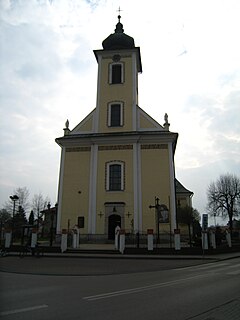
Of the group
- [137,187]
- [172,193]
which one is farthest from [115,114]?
[172,193]

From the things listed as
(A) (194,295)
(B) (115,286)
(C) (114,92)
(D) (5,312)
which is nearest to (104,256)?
(B) (115,286)

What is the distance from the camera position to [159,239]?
90.3 ft

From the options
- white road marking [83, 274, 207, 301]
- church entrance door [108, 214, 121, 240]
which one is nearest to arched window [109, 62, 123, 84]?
church entrance door [108, 214, 121, 240]

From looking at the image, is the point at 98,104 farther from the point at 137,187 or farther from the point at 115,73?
the point at 137,187

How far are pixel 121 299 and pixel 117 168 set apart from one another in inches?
926

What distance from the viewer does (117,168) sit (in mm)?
30516

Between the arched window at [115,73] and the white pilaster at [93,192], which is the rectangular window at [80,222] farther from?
the arched window at [115,73]

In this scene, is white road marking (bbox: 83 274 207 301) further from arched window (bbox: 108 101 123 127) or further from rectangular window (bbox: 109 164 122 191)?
arched window (bbox: 108 101 123 127)

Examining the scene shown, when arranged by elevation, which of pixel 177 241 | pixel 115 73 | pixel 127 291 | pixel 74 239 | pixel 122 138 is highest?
pixel 115 73

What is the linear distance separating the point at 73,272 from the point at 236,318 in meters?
8.13

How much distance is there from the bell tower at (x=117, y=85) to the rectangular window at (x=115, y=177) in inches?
147

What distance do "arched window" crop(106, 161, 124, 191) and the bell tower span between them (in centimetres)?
351

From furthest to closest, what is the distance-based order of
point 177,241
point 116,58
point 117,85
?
point 116,58
point 117,85
point 177,241

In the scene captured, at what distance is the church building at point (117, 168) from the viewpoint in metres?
28.8
